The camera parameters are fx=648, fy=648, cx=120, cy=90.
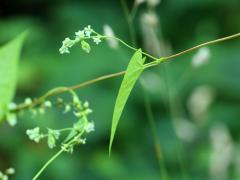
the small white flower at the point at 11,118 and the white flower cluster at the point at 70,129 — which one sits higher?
the small white flower at the point at 11,118

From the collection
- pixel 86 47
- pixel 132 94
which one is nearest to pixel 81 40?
pixel 86 47

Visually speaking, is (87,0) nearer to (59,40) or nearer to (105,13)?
(105,13)

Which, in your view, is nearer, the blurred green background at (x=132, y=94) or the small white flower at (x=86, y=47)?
the small white flower at (x=86, y=47)

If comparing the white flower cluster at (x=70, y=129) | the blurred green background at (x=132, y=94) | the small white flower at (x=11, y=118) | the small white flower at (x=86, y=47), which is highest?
the small white flower at (x=86, y=47)

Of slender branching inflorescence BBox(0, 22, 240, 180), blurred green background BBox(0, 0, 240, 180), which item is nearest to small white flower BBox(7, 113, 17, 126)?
slender branching inflorescence BBox(0, 22, 240, 180)

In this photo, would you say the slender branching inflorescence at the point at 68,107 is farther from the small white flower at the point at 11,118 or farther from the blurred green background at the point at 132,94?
the blurred green background at the point at 132,94

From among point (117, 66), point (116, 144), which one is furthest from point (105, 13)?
point (116, 144)

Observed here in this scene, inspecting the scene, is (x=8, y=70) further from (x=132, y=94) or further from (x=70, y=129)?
(x=132, y=94)

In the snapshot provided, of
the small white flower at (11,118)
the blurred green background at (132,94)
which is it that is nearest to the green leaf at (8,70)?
the small white flower at (11,118)
